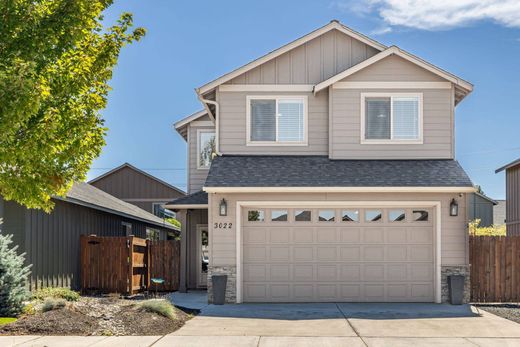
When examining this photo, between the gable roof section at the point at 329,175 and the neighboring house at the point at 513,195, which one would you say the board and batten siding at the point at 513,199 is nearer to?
the neighboring house at the point at 513,195

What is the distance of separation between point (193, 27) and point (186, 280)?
7.71 metres

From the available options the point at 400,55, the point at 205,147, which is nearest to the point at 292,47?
the point at 400,55

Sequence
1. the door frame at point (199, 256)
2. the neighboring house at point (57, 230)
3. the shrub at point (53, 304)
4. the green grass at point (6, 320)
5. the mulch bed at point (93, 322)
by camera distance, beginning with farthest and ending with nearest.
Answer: the door frame at point (199, 256) < the neighboring house at point (57, 230) < the shrub at point (53, 304) < the green grass at point (6, 320) < the mulch bed at point (93, 322)

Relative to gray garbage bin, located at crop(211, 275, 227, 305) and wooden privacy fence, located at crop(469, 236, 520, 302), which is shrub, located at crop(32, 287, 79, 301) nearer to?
gray garbage bin, located at crop(211, 275, 227, 305)

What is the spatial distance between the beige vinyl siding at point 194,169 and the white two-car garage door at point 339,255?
5.76m

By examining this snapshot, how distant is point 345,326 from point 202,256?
9224 mm

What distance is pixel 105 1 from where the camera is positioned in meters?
10.3

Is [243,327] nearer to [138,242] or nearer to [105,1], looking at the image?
[105,1]

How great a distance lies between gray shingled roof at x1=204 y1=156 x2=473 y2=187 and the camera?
53.5ft

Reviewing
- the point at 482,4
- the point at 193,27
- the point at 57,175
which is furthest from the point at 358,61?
the point at 57,175

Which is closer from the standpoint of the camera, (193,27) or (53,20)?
(53,20)

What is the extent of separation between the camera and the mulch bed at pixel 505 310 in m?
14.4

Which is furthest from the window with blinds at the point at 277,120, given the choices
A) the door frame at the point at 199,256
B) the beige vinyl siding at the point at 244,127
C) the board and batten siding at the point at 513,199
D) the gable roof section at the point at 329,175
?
the board and batten siding at the point at 513,199

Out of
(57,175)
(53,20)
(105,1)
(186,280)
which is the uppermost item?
(105,1)
